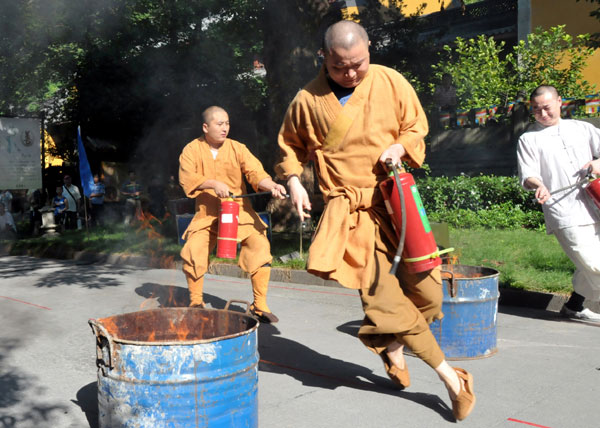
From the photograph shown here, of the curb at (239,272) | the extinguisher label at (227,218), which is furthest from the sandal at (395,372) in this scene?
the curb at (239,272)

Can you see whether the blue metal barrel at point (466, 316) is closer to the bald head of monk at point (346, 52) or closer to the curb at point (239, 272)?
the bald head of monk at point (346, 52)

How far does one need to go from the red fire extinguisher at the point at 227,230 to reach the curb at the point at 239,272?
162 centimetres

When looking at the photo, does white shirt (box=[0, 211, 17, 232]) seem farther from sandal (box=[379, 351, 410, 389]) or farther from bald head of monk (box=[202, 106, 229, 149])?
sandal (box=[379, 351, 410, 389])

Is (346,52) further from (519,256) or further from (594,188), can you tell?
(519,256)

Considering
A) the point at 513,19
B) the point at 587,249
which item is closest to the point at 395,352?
the point at 587,249

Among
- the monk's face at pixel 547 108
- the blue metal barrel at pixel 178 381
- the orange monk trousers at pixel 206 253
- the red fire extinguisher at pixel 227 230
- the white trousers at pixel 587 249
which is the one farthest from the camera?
the orange monk trousers at pixel 206 253

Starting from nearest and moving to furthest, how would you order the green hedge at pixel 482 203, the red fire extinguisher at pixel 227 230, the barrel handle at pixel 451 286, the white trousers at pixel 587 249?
the barrel handle at pixel 451 286 → the white trousers at pixel 587 249 → the red fire extinguisher at pixel 227 230 → the green hedge at pixel 482 203

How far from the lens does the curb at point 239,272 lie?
629cm

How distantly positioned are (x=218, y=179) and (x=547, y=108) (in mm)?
2815

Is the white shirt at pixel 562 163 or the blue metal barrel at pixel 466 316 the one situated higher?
the white shirt at pixel 562 163

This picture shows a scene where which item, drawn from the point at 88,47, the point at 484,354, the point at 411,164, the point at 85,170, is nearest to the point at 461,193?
the point at 85,170

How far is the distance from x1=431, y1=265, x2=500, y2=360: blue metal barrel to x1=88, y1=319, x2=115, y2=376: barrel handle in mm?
2230

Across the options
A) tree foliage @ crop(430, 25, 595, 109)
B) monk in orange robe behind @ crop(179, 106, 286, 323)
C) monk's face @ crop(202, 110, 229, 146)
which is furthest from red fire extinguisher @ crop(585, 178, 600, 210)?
tree foliage @ crop(430, 25, 595, 109)

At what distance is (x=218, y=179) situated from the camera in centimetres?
606
